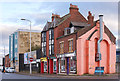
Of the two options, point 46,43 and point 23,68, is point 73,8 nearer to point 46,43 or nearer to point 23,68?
point 46,43

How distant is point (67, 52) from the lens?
36719mm

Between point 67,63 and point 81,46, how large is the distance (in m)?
5.32

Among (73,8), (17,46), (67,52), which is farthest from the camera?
(17,46)

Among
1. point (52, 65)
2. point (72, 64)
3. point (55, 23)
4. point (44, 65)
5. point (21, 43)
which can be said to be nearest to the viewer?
point (72, 64)

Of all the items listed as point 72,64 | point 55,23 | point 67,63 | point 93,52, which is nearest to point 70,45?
point 72,64

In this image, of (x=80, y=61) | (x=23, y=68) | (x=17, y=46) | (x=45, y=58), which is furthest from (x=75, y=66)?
(x=17, y=46)

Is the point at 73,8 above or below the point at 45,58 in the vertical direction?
above

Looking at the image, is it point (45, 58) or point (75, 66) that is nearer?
point (75, 66)

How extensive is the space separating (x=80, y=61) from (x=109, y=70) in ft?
18.3

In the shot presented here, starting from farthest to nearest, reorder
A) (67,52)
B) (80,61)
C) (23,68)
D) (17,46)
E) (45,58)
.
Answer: (17,46)
(23,68)
(45,58)
(67,52)
(80,61)

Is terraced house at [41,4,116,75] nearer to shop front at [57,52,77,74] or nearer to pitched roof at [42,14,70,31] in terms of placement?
shop front at [57,52,77,74]

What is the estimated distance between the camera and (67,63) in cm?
3703

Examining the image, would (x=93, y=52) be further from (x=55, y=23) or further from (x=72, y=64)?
(x=55, y=23)

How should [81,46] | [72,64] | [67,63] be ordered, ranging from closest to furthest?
[81,46], [72,64], [67,63]
